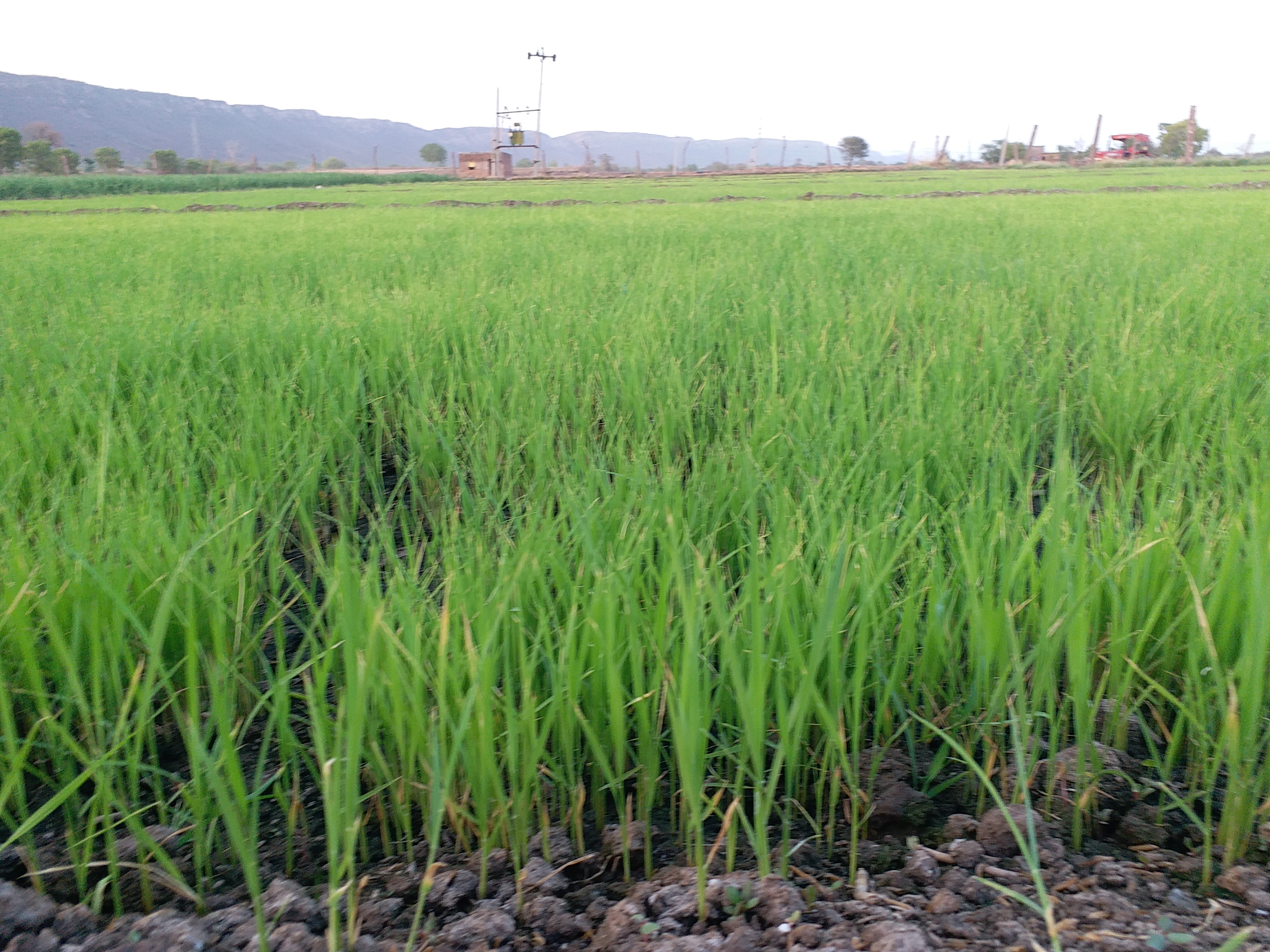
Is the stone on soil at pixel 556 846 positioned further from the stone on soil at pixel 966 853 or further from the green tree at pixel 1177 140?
the green tree at pixel 1177 140

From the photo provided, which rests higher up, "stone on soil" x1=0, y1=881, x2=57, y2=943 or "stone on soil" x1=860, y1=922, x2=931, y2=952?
"stone on soil" x1=860, y1=922, x2=931, y2=952

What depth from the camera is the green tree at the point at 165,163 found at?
42.2 metres

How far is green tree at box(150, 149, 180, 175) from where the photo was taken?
42219 mm

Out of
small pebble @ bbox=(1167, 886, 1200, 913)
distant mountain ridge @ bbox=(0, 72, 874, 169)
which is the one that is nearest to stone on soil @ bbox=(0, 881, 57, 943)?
small pebble @ bbox=(1167, 886, 1200, 913)

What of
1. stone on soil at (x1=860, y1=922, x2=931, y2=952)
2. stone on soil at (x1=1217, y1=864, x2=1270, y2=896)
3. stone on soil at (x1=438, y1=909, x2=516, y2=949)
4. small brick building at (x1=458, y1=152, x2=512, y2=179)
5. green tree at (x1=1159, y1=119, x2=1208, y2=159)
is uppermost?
green tree at (x1=1159, y1=119, x2=1208, y2=159)

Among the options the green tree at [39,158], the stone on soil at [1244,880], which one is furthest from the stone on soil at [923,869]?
the green tree at [39,158]

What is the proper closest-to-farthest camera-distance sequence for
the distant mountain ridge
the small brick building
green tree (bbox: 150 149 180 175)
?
1. the small brick building
2. green tree (bbox: 150 149 180 175)
3. the distant mountain ridge

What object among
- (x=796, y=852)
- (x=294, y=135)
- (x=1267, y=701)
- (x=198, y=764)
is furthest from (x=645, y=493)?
(x=294, y=135)

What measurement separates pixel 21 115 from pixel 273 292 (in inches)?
6473

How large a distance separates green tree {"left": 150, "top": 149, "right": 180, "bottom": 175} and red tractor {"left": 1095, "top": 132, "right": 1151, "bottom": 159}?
46351 mm

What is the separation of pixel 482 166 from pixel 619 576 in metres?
40.6

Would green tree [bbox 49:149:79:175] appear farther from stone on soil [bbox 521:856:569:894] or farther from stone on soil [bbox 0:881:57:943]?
stone on soil [bbox 521:856:569:894]

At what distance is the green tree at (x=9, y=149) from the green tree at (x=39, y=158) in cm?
23

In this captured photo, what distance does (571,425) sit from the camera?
2.17m
